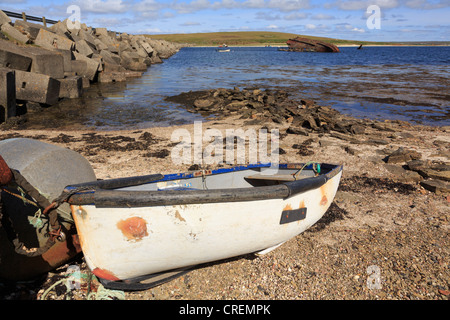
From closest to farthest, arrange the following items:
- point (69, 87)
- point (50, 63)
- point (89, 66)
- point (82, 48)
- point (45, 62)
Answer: point (45, 62), point (50, 63), point (69, 87), point (89, 66), point (82, 48)

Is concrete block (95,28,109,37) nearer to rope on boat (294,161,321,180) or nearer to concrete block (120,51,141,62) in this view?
concrete block (120,51,141,62)

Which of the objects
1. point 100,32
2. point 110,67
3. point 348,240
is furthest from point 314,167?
point 100,32

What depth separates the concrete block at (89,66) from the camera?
1939cm

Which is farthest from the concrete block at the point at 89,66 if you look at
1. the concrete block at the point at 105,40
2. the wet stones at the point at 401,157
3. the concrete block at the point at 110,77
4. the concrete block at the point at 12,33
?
the wet stones at the point at 401,157

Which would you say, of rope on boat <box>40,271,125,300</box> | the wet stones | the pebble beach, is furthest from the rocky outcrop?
the wet stones

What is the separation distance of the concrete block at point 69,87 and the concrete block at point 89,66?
14.6ft

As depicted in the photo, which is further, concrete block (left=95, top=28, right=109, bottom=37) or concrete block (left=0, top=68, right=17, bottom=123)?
concrete block (left=95, top=28, right=109, bottom=37)

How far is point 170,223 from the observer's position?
3061mm

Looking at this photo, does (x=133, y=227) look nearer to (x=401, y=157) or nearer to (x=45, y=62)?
(x=401, y=157)

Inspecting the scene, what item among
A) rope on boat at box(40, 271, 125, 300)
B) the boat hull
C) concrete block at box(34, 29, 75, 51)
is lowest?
rope on boat at box(40, 271, 125, 300)

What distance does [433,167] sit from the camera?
6797 mm

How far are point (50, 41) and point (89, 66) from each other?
2.41 m

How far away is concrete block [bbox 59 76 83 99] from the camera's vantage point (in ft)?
49.7

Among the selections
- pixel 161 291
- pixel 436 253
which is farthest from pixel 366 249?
pixel 161 291
